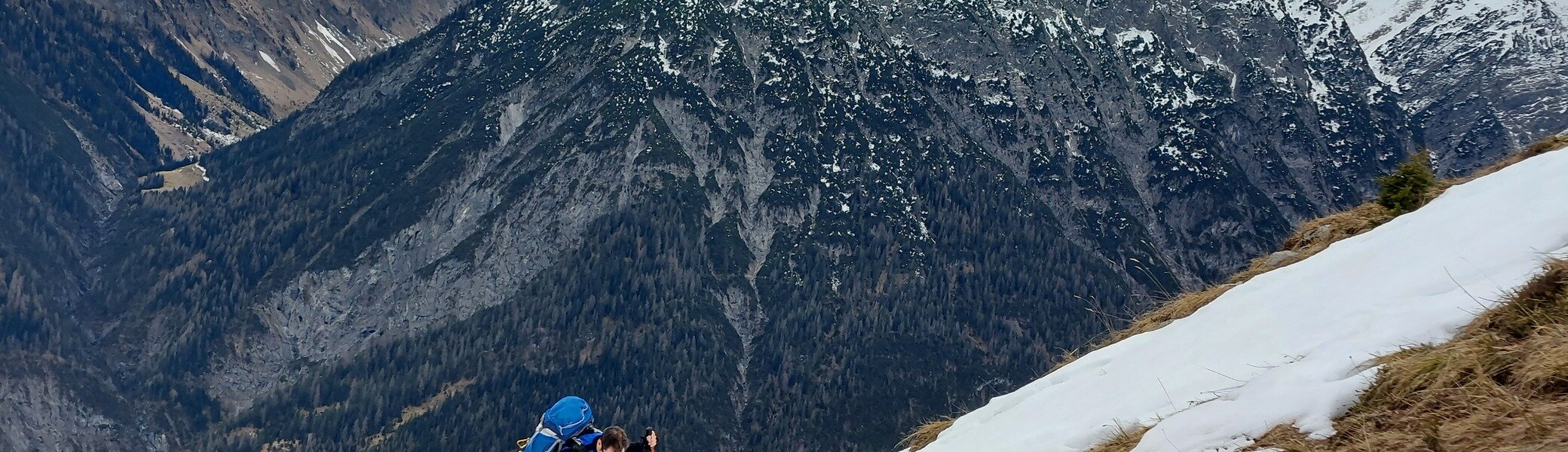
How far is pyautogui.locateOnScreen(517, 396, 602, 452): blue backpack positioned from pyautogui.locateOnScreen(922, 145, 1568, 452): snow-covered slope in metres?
3.99

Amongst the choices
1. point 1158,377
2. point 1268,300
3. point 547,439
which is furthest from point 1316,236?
point 547,439

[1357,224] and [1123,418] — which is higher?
[1123,418]

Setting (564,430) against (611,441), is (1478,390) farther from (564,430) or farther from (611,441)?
(564,430)

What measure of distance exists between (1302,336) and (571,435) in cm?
668

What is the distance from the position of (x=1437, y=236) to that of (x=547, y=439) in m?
8.80

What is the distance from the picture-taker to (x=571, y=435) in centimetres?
1302

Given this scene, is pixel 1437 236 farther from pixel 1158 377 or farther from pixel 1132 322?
pixel 1132 322

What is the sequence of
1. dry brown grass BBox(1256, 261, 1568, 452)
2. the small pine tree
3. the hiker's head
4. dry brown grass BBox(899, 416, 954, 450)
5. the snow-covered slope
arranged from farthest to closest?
the small pine tree, dry brown grass BBox(899, 416, 954, 450), the hiker's head, the snow-covered slope, dry brown grass BBox(1256, 261, 1568, 452)

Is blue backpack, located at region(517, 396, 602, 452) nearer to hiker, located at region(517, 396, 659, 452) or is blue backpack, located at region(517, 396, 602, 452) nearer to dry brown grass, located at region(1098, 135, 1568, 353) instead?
hiker, located at region(517, 396, 659, 452)

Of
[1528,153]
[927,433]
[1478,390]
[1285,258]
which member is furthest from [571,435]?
[1528,153]

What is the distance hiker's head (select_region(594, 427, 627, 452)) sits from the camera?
12.9 metres

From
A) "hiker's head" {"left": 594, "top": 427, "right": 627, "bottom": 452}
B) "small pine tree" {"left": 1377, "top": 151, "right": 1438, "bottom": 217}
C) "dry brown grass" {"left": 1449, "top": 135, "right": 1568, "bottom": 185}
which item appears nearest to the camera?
"hiker's head" {"left": 594, "top": 427, "right": 627, "bottom": 452}

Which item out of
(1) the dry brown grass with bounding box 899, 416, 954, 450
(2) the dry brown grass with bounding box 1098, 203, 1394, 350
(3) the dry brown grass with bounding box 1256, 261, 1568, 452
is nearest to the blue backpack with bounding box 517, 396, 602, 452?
(1) the dry brown grass with bounding box 899, 416, 954, 450

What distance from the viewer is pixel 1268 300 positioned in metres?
14.5
